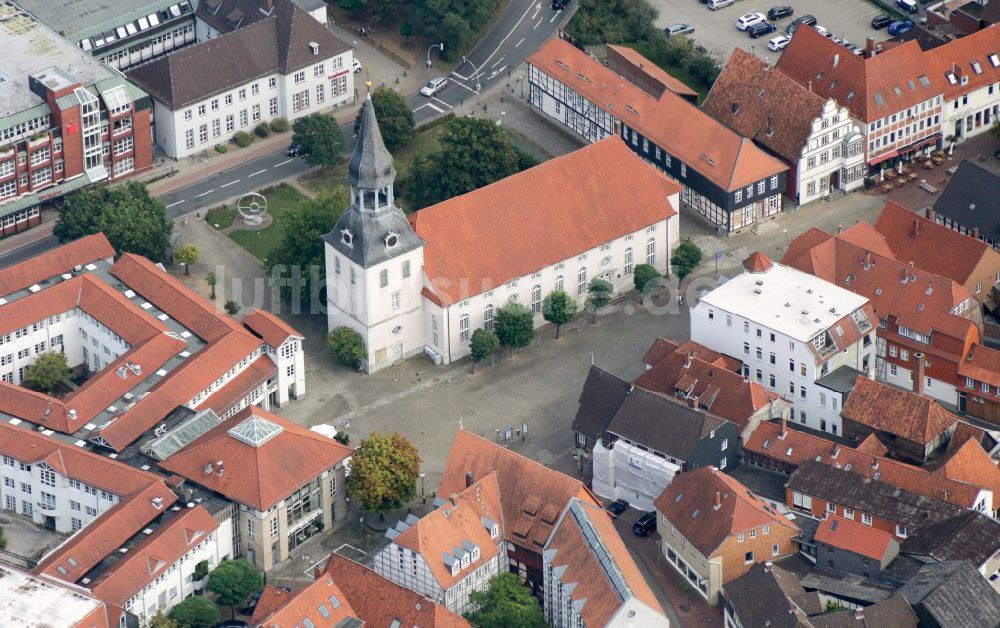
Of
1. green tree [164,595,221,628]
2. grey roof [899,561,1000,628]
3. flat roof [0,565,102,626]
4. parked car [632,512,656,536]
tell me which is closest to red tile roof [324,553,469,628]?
green tree [164,595,221,628]

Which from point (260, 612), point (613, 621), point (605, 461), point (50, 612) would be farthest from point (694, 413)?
point (50, 612)

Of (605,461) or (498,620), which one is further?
(605,461)

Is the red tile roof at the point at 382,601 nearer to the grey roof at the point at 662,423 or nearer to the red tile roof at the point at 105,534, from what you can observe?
the red tile roof at the point at 105,534

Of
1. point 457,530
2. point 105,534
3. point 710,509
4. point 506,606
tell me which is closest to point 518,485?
point 457,530

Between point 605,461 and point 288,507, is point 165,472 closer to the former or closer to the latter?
point 288,507

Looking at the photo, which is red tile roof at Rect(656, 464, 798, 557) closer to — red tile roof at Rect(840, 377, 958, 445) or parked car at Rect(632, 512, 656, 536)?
parked car at Rect(632, 512, 656, 536)

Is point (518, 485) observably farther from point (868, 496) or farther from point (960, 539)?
point (960, 539)
